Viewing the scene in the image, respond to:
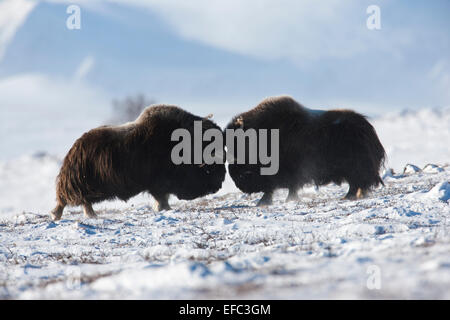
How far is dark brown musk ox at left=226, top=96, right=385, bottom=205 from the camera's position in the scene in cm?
992

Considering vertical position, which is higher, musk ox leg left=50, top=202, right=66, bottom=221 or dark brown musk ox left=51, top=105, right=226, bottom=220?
dark brown musk ox left=51, top=105, right=226, bottom=220

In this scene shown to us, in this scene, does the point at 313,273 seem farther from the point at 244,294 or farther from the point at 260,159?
the point at 260,159

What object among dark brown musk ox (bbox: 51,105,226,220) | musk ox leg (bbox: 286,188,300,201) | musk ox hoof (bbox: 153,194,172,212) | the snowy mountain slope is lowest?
the snowy mountain slope

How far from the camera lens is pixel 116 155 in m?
9.79

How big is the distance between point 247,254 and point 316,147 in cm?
577

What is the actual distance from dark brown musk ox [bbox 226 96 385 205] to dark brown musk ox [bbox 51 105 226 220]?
Result: 146 centimetres

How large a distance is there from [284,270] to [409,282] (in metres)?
0.99

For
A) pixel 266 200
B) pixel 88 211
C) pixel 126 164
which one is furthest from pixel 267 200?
pixel 88 211

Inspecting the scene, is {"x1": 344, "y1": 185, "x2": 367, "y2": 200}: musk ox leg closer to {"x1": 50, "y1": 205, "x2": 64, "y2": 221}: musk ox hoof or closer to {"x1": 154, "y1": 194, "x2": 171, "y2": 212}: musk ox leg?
{"x1": 154, "y1": 194, "x2": 171, "y2": 212}: musk ox leg

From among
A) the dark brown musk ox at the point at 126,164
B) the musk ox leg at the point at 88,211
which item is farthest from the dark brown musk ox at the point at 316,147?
the musk ox leg at the point at 88,211

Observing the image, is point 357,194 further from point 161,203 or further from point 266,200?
point 161,203

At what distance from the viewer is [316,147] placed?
10047mm

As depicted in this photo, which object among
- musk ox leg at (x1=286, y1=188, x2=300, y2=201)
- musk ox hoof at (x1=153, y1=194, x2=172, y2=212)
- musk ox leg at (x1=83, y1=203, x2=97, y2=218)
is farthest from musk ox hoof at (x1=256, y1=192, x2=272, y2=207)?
musk ox leg at (x1=83, y1=203, x2=97, y2=218)

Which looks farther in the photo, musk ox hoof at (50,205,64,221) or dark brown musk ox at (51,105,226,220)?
musk ox hoof at (50,205,64,221)
